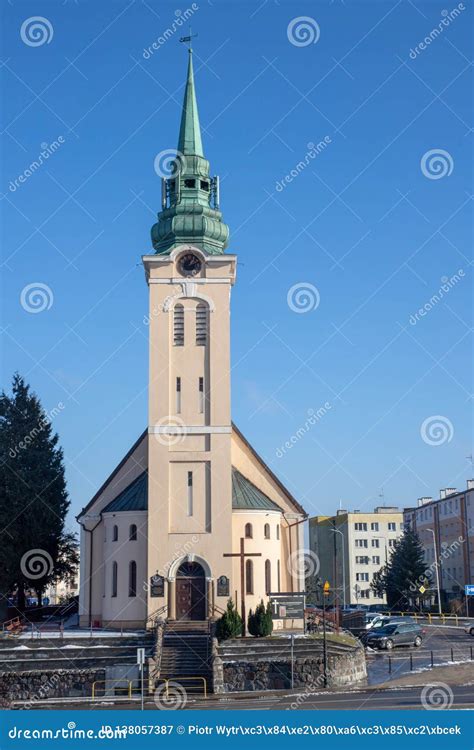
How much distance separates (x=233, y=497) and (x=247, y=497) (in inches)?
32.3

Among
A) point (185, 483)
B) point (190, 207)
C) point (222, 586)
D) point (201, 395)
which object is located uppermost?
point (190, 207)

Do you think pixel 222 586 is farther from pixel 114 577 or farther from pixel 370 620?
pixel 370 620

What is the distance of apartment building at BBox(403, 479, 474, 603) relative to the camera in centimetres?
8569

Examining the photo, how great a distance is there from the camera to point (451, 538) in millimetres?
90938

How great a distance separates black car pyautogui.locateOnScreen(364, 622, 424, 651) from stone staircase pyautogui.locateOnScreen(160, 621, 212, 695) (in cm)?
1412

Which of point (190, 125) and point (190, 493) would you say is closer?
point (190, 493)

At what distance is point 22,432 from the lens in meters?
58.5

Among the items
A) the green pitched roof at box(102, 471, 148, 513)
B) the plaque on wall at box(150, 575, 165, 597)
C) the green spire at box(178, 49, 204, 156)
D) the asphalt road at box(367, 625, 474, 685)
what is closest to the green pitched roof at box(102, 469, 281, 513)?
the green pitched roof at box(102, 471, 148, 513)

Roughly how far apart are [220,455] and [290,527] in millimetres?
8583

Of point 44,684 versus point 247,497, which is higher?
point 247,497

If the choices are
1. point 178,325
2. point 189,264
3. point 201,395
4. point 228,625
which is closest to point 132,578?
point 228,625

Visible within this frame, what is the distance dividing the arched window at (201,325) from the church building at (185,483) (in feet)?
0.17

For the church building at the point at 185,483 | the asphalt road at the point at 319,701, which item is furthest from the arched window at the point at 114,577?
the asphalt road at the point at 319,701

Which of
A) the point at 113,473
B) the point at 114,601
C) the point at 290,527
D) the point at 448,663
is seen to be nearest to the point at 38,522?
the point at 113,473
